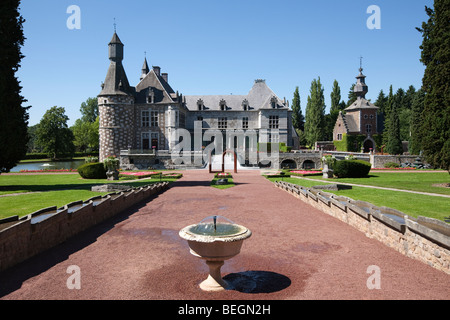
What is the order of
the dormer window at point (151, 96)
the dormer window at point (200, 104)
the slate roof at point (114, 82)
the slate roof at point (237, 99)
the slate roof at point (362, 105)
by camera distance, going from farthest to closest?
the slate roof at point (362, 105) < the slate roof at point (237, 99) < the dormer window at point (200, 104) < the dormer window at point (151, 96) < the slate roof at point (114, 82)

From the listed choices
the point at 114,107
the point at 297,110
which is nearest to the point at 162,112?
the point at 114,107

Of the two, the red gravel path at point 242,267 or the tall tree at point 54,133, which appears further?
the tall tree at point 54,133

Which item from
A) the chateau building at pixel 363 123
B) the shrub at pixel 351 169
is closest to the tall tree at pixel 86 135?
the chateau building at pixel 363 123

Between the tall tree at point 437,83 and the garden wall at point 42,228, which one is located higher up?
the tall tree at point 437,83

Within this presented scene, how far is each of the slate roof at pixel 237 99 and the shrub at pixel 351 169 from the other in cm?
3093

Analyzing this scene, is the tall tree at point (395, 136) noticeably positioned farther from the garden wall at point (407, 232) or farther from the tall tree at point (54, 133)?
the tall tree at point (54, 133)

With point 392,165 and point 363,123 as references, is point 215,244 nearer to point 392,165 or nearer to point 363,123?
point 392,165

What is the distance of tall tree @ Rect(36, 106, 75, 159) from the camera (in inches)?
2977

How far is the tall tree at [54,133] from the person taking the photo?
75.6m

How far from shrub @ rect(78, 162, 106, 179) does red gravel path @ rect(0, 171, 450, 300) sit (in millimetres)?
21350

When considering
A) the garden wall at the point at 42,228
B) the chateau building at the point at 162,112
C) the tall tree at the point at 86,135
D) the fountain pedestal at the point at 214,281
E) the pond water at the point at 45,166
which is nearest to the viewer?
the fountain pedestal at the point at 214,281

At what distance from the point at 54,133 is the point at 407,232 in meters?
82.1
